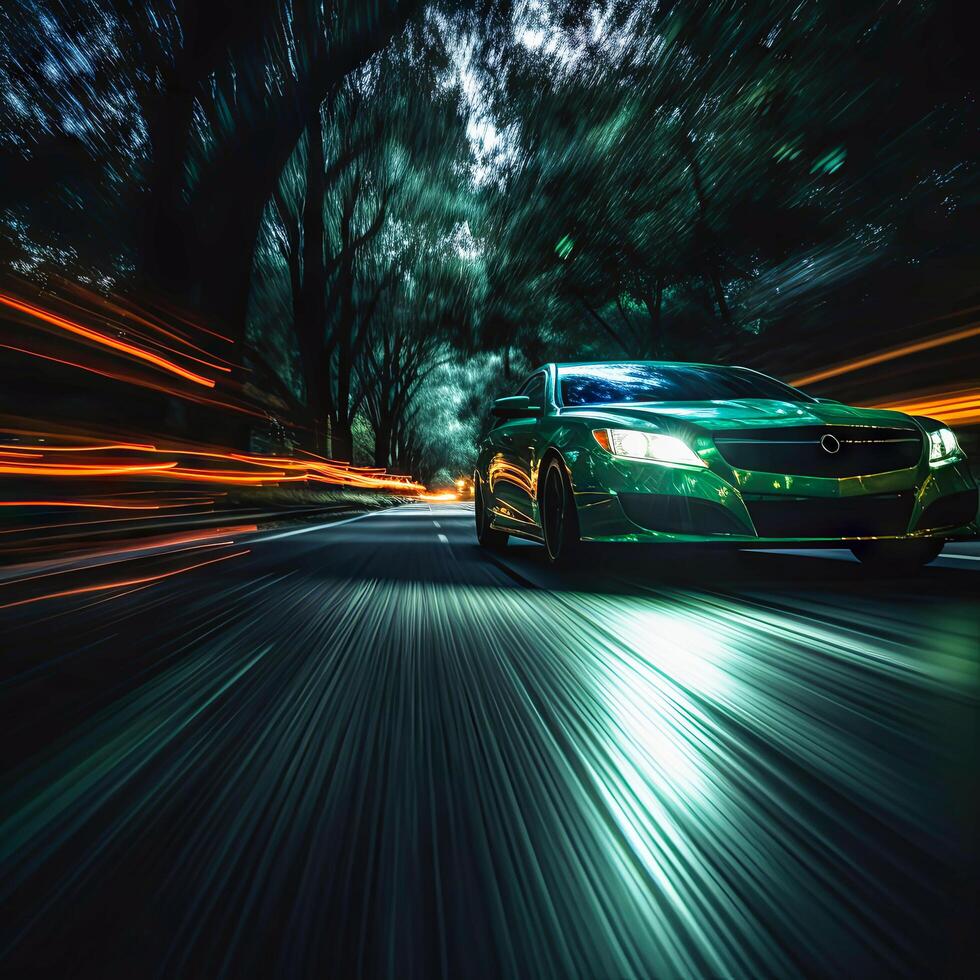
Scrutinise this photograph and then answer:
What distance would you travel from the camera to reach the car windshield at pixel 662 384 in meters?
7.47

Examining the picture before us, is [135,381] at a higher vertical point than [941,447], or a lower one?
higher

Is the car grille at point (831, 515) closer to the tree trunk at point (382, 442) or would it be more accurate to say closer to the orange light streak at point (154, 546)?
the orange light streak at point (154, 546)

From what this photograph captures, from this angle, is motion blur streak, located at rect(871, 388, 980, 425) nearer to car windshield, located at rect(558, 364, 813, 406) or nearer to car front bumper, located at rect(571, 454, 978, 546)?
car windshield, located at rect(558, 364, 813, 406)

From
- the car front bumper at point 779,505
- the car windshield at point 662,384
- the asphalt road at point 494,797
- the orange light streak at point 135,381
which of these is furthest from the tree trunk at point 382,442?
the asphalt road at point 494,797

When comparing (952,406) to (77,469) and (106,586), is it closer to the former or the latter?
(106,586)

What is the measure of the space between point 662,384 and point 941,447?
235 cm

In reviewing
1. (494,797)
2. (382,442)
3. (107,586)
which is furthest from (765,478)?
(382,442)

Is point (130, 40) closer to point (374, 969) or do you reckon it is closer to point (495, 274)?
point (495, 274)

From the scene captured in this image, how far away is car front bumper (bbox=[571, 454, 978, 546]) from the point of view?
18.3 ft

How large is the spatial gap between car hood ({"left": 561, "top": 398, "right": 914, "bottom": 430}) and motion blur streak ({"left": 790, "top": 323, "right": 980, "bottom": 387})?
28.7 ft

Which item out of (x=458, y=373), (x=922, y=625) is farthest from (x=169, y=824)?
(x=458, y=373)

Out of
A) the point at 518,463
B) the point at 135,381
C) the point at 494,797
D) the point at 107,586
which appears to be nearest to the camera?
the point at 494,797

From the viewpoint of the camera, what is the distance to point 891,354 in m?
17.2

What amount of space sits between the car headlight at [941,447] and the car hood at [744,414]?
0.21 metres
